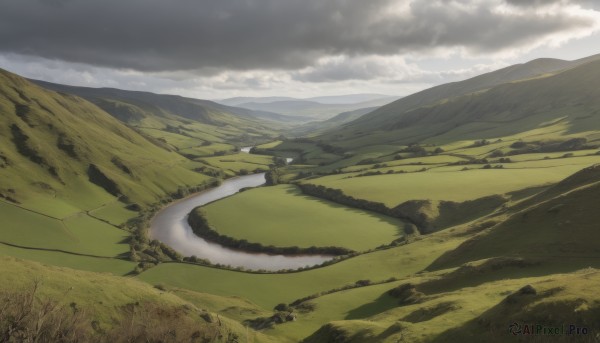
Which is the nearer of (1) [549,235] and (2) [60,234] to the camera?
(1) [549,235]

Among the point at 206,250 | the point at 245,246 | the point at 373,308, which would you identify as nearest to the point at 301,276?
the point at 373,308

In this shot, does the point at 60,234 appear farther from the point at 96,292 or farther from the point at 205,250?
the point at 96,292

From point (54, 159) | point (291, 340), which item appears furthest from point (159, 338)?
point (54, 159)

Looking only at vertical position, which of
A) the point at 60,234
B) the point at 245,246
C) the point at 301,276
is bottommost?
the point at 245,246

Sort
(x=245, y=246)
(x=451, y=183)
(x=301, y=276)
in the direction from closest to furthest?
(x=301, y=276) < (x=245, y=246) < (x=451, y=183)

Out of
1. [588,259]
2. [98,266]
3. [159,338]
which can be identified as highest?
[588,259]

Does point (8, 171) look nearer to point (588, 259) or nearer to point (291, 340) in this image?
point (291, 340)
